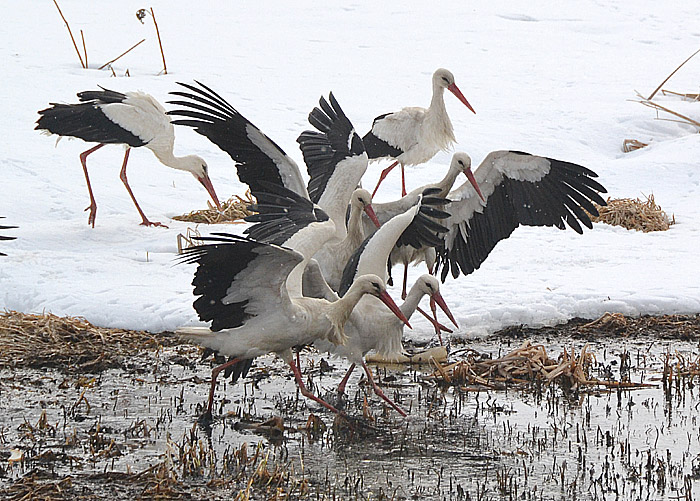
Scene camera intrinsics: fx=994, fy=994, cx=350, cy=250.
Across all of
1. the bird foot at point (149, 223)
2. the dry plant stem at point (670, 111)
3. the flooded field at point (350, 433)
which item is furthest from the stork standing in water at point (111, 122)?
the dry plant stem at point (670, 111)

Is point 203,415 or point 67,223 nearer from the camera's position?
point 203,415

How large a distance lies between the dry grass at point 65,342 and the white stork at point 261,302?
3.96 ft

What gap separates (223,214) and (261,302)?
17.1ft

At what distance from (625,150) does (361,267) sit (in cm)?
937

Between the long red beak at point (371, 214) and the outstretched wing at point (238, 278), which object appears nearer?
the outstretched wing at point (238, 278)

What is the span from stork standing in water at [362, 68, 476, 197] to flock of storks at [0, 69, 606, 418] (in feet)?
6.90

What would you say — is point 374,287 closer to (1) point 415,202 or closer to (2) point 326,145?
(1) point 415,202

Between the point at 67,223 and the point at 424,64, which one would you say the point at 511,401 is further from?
the point at 424,64

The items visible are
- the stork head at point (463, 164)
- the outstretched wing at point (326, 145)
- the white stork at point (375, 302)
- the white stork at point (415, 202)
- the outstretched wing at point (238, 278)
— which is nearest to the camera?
the outstretched wing at point (238, 278)

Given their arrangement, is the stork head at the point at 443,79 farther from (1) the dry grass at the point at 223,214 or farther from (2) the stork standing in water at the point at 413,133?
(1) the dry grass at the point at 223,214

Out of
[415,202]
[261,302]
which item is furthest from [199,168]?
[261,302]

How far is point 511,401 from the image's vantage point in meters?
5.68

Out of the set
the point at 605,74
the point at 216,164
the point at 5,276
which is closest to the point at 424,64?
the point at 605,74

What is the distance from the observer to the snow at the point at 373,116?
784cm
